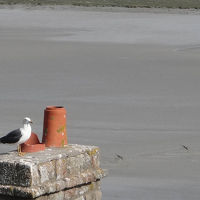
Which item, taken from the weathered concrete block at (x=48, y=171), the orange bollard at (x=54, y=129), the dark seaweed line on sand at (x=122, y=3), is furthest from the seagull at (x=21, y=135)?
the dark seaweed line on sand at (x=122, y=3)

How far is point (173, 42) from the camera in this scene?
2728 cm

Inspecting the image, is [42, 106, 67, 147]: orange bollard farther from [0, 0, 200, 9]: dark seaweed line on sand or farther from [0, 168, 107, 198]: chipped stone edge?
[0, 0, 200, 9]: dark seaweed line on sand

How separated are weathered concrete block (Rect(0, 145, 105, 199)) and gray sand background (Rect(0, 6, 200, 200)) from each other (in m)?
1.44

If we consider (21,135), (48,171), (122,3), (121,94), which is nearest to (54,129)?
(21,135)

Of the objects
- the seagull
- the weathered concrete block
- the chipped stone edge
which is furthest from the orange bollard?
the chipped stone edge

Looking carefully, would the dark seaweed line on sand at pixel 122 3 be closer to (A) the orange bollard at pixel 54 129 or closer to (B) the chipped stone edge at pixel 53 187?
(A) the orange bollard at pixel 54 129

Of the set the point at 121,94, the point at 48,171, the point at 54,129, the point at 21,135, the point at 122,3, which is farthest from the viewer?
the point at 122,3

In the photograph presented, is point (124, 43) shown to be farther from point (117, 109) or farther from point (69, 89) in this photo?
point (117, 109)

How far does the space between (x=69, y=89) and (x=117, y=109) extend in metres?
2.53

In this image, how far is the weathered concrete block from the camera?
567 cm

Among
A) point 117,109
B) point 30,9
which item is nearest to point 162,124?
point 117,109

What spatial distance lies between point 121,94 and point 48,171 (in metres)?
9.53

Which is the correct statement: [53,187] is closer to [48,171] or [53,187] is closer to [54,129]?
[48,171]

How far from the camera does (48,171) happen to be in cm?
578
